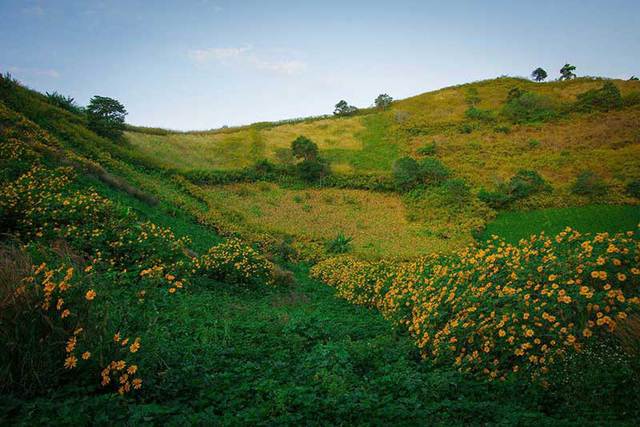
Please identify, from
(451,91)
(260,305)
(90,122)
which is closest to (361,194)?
(90,122)

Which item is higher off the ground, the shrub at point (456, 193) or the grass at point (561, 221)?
the shrub at point (456, 193)

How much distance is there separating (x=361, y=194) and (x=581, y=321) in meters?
27.2

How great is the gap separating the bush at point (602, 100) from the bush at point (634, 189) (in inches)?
806

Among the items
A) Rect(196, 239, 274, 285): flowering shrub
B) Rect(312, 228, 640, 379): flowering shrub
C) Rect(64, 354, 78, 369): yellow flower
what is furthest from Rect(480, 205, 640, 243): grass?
Rect(64, 354, 78, 369): yellow flower

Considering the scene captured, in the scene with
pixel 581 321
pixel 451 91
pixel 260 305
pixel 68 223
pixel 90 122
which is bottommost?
pixel 260 305

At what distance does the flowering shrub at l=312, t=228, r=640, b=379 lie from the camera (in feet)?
12.7

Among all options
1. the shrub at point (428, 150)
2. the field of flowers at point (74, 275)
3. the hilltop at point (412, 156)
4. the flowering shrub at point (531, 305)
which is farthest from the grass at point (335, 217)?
the flowering shrub at point (531, 305)

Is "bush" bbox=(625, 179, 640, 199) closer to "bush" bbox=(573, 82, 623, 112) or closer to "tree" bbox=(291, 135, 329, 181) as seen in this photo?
"bush" bbox=(573, 82, 623, 112)

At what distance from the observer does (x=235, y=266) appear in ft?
32.0

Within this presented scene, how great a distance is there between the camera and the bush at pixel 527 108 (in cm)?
4184

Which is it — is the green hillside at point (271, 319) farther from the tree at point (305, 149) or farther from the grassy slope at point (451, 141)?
the tree at point (305, 149)

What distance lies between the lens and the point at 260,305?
834cm

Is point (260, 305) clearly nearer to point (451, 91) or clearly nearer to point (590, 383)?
point (590, 383)

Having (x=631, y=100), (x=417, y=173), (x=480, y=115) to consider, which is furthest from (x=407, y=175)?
(x=631, y=100)
